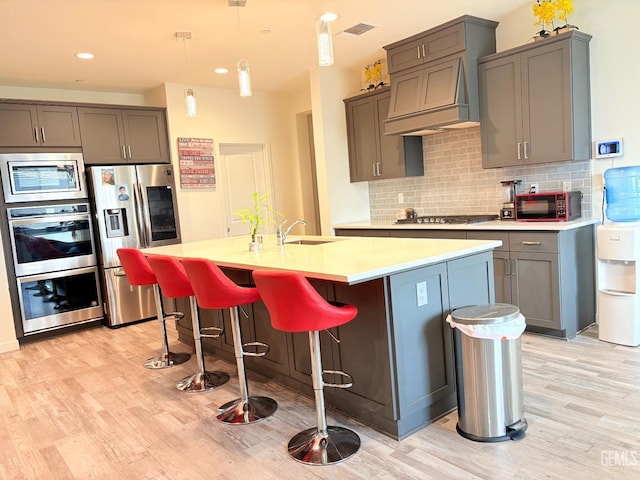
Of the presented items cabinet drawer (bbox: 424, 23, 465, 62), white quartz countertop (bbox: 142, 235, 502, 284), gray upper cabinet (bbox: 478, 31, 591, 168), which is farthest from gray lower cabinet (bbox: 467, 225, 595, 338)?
cabinet drawer (bbox: 424, 23, 465, 62)

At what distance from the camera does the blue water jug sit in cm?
364

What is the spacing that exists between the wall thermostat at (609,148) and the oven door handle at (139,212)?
466 centimetres

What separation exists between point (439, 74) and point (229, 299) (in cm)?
304

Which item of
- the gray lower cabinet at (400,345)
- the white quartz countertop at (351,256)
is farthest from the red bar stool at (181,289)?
the gray lower cabinet at (400,345)

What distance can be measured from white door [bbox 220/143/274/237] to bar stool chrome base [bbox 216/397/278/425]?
3.73 meters

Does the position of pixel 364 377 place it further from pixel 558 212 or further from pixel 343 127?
pixel 343 127

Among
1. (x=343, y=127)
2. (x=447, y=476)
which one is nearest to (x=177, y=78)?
(x=343, y=127)

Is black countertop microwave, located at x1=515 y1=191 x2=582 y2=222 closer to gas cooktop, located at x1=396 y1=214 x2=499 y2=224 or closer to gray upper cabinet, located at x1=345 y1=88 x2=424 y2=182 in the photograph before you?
gas cooktop, located at x1=396 y1=214 x2=499 y2=224

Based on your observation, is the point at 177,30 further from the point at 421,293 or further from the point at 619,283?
the point at 619,283

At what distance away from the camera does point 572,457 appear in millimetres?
2158

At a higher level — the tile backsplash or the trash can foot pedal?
the tile backsplash

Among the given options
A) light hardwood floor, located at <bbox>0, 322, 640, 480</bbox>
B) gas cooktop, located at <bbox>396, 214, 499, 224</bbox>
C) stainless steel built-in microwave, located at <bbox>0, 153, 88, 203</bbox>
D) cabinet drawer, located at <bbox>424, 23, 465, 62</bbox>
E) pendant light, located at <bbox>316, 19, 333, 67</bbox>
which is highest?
cabinet drawer, located at <bbox>424, 23, 465, 62</bbox>

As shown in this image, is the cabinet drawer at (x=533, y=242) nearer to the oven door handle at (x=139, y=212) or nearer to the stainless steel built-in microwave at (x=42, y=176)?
the oven door handle at (x=139, y=212)

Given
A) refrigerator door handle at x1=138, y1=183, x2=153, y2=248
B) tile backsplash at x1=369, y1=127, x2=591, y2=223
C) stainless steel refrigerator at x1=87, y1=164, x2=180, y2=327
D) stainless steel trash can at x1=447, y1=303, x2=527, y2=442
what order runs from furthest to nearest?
1. refrigerator door handle at x1=138, y1=183, x2=153, y2=248
2. stainless steel refrigerator at x1=87, y1=164, x2=180, y2=327
3. tile backsplash at x1=369, y1=127, x2=591, y2=223
4. stainless steel trash can at x1=447, y1=303, x2=527, y2=442
